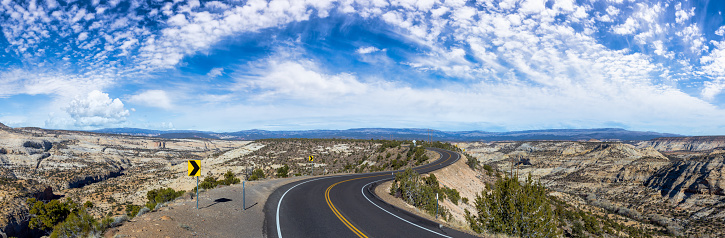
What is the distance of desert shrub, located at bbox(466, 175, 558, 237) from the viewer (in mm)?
12391

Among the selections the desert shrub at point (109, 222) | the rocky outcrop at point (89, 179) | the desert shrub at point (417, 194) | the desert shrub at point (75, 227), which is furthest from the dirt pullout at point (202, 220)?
the rocky outcrop at point (89, 179)

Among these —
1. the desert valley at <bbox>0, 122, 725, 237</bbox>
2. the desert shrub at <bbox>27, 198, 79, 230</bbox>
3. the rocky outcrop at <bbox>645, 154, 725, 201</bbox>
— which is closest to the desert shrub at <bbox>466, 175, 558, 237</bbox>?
the desert valley at <bbox>0, 122, 725, 237</bbox>

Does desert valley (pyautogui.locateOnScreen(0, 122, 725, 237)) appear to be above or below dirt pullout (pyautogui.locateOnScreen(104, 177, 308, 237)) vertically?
below

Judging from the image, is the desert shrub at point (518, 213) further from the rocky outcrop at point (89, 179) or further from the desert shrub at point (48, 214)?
the rocky outcrop at point (89, 179)

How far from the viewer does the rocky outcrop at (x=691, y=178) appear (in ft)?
Result: 172

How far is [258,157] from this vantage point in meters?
74.2

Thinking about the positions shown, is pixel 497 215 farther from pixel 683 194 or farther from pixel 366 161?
pixel 683 194

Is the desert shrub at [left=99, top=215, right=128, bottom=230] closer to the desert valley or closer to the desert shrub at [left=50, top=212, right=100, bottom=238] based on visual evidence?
the desert shrub at [left=50, top=212, right=100, bottom=238]

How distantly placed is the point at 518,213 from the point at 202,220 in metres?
13.4

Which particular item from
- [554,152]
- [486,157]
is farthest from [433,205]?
[486,157]

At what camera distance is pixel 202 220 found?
1309 centimetres

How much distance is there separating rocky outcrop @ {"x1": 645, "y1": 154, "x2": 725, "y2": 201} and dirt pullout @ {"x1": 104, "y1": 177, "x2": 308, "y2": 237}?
2856 inches

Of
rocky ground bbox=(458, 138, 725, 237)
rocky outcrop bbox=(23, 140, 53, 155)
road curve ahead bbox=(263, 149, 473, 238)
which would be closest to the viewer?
road curve ahead bbox=(263, 149, 473, 238)

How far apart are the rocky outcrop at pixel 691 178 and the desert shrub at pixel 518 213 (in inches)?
2491
